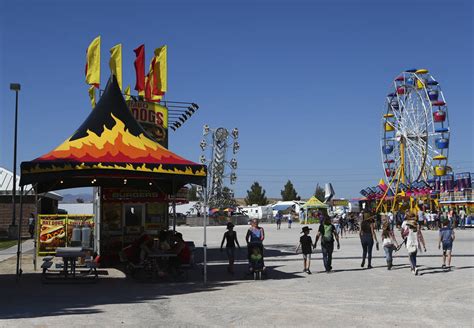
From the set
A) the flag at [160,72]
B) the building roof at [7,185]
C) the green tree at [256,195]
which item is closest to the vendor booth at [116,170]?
the flag at [160,72]

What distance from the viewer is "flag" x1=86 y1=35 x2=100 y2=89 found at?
19703 mm

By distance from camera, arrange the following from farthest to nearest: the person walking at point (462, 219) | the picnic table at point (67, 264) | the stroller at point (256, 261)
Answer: the person walking at point (462, 219), the stroller at point (256, 261), the picnic table at point (67, 264)

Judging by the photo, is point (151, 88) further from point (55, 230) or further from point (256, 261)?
point (256, 261)

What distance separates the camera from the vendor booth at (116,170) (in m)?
13.0

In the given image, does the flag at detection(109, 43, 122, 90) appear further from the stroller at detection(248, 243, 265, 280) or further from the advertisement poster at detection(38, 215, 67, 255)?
the stroller at detection(248, 243, 265, 280)

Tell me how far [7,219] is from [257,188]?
264 feet

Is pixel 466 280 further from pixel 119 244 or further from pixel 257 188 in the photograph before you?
pixel 257 188

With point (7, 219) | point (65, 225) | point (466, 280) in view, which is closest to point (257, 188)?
point (7, 219)

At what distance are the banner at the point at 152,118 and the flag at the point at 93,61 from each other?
1.45 m

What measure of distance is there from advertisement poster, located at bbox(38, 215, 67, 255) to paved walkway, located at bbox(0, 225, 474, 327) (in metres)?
4.95

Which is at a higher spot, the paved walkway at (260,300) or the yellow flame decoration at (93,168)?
the yellow flame decoration at (93,168)

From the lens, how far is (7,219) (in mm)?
36906

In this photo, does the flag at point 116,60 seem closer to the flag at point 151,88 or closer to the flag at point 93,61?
the flag at point 93,61

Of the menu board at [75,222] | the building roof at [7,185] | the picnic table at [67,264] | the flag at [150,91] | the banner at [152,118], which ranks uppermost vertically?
the flag at [150,91]
